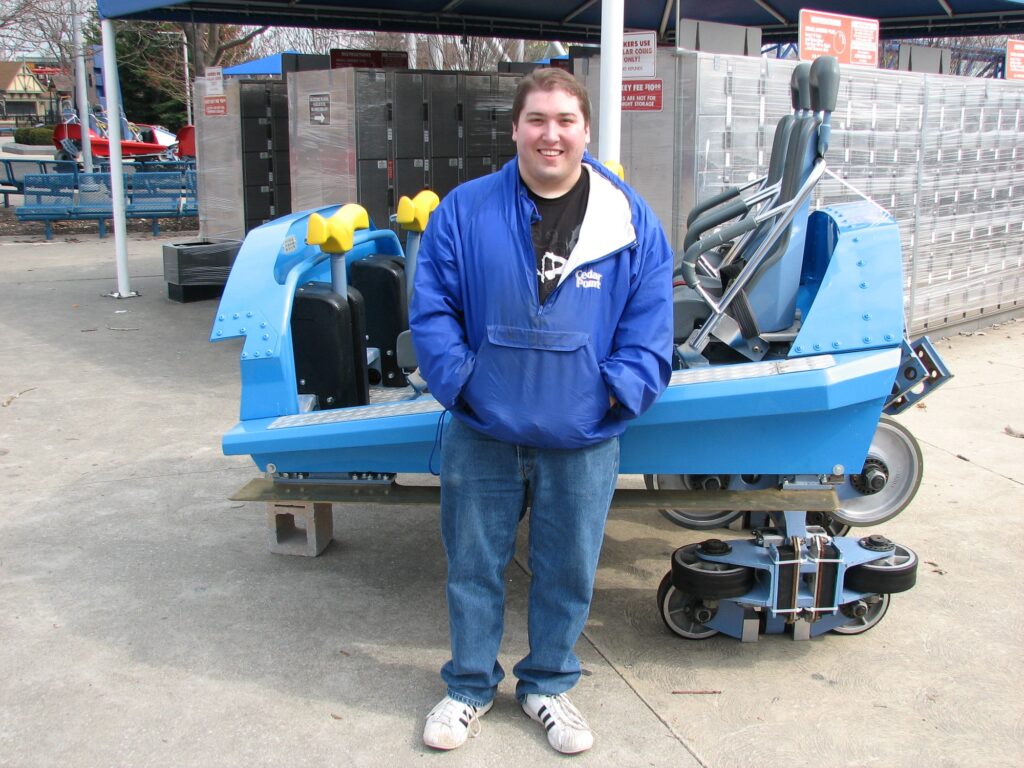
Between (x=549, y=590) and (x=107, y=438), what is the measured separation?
364 cm

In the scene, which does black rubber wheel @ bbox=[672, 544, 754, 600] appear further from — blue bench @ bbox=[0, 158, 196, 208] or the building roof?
the building roof

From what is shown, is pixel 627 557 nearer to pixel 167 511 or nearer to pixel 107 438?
pixel 167 511

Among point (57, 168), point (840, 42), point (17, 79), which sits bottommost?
point (57, 168)

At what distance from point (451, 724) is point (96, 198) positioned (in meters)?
14.4

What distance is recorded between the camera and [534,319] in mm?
2631

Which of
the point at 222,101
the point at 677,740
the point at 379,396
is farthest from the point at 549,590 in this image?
the point at 222,101

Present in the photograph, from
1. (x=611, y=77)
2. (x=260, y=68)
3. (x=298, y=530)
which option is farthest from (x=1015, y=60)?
(x=260, y=68)

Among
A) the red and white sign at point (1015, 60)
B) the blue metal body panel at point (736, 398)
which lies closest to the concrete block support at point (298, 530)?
the blue metal body panel at point (736, 398)

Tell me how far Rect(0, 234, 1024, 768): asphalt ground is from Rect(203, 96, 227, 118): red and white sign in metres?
5.77

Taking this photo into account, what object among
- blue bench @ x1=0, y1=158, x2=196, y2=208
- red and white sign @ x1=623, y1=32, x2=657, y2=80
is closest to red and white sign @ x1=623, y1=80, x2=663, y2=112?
red and white sign @ x1=623, y1=32, x2=657, y2=80

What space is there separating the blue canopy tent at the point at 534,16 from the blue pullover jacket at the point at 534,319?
24.9 feet

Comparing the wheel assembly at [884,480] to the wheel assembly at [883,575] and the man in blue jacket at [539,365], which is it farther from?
the man in blue jacket at [539,365]

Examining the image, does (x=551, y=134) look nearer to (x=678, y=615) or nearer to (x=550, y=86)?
(x=550, y=86)

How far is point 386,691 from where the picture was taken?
316 centimetres
